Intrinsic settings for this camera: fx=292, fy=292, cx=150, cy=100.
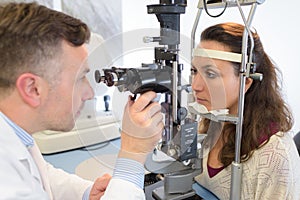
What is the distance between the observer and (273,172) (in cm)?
99

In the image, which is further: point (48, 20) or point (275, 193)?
point (275, 193)

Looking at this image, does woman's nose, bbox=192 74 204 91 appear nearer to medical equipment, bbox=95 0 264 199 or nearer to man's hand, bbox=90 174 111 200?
medical equipment, bbox=95 0 264 199

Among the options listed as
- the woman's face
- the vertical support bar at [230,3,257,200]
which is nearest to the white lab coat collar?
the woman's face

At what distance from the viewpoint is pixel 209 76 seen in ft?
2.98

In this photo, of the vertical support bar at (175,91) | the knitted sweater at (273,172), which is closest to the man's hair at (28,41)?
the vertical support bar at (175,91)

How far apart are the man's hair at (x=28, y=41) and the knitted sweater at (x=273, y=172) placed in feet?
2.41

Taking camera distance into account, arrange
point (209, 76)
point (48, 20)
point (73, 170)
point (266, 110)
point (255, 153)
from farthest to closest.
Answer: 1. point (73, 170)
2. point (266, 110)
3. point (255, 153)
4. point (209, 76)
5. point (48, 20)

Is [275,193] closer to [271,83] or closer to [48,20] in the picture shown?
[271,83]

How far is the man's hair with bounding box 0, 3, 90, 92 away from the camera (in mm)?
669

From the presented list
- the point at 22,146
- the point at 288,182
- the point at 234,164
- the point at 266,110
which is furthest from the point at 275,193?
the point at 22,146

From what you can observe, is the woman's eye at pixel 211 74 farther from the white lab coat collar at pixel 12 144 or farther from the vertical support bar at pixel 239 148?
the white lab coat collar at pixel 12 144

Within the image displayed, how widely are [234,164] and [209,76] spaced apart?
0.96 feet

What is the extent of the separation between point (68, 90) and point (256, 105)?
76 cm

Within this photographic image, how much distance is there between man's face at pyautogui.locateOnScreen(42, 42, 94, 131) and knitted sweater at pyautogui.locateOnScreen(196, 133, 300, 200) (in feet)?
2.04
